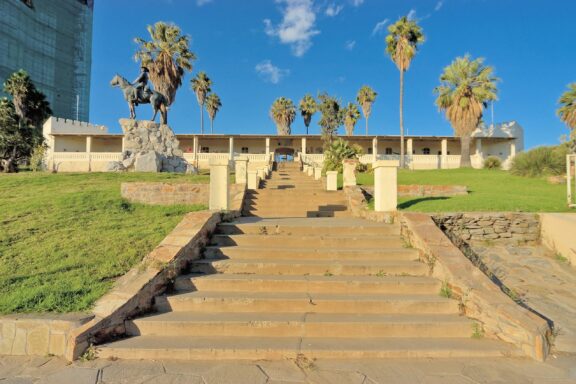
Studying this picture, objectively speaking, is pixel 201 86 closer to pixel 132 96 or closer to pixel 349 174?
pixel 132 96

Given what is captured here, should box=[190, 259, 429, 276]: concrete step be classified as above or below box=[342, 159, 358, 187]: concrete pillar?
below

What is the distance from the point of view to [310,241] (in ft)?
17.7

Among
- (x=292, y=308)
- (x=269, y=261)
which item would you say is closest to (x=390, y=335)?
(x=292, y=308)

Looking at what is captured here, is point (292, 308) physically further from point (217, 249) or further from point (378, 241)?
point (378, 241)

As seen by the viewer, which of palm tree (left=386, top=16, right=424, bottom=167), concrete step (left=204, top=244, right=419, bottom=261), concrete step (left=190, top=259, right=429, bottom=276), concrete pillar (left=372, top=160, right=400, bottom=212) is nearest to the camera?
concrete step (left=190, top=259, right=429, bottom=276)

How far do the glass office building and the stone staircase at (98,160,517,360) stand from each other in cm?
6162

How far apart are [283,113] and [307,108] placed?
368 cm

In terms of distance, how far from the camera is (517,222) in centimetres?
668

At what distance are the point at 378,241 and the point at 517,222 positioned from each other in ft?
11.5

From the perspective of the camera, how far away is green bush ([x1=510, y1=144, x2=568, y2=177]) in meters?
16.2

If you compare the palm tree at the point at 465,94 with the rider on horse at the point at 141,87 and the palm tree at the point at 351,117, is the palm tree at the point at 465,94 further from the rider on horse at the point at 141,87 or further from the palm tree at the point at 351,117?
the rider on horse at the point at 141,87

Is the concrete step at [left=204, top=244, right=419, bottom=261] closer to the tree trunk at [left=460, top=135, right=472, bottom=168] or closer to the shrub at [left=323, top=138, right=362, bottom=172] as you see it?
the shrub at [left=323, top=138, right=362, bottom=172]

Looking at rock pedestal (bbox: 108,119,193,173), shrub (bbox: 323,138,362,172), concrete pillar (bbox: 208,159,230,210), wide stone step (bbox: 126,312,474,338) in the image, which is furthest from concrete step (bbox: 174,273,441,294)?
rock pedestal (bbox: 108,119,193,173)

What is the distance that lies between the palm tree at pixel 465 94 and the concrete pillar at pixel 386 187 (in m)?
24.5
